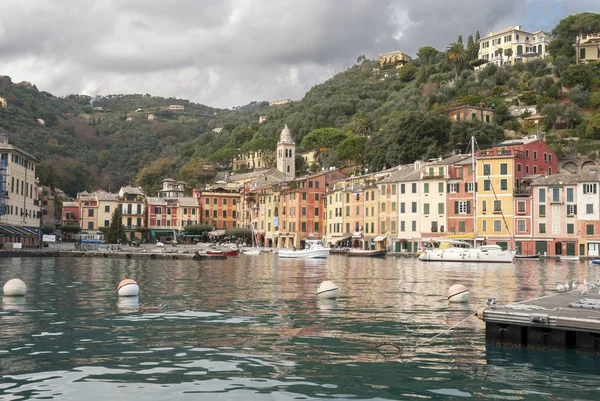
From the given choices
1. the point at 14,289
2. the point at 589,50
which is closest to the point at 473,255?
the point at 14,289

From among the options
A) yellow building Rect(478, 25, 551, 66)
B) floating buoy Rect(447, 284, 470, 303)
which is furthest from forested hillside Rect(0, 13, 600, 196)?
floating buoy Rect(447, 284, 470, 303)

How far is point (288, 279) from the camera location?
3806cm

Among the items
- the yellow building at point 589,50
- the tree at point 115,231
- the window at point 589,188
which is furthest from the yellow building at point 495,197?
the yellow building at point 589,50

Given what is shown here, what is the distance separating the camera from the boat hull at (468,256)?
6031 cm

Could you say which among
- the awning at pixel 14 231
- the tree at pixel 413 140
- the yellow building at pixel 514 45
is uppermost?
the yellow building at pixel 514 45

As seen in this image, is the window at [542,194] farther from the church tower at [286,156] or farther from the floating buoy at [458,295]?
the church tower at [286,156]

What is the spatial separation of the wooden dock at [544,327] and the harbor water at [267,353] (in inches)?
15.0

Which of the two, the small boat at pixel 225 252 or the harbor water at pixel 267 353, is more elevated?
the small boat at pixel 225 252

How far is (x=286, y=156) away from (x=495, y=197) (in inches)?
2726

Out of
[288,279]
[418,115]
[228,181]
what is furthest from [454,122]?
[288,279]

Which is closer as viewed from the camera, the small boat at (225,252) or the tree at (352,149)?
the small boat at (225,252)

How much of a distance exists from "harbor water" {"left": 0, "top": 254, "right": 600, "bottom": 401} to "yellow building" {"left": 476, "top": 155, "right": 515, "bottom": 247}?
164 ft

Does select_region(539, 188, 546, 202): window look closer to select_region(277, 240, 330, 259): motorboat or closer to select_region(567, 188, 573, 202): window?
select_region(567, 188, 573, 202): window

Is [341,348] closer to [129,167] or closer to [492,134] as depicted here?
[492,134]
